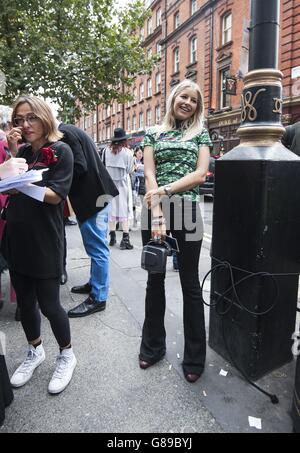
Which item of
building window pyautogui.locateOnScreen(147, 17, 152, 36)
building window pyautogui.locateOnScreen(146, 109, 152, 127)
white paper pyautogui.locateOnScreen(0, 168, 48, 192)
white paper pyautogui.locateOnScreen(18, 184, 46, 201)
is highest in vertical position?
building window pyautogui.locateOnScreen(147, 17, 152, 36)

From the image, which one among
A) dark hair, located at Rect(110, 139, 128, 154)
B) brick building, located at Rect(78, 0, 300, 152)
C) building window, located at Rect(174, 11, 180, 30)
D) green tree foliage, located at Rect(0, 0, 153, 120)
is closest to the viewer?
dark hair, located at Rect(110, 139, 128, 154)

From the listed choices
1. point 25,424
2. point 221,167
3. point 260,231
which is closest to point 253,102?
point 221,167

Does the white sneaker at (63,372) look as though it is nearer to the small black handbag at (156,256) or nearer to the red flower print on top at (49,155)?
the small black handbag at (156,256)

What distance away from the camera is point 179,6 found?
26.9m

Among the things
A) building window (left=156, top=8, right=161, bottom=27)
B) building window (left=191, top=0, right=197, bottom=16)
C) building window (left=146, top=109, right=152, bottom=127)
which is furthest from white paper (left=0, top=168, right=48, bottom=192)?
building window (left=156, top=8, right=161, bottom=27)

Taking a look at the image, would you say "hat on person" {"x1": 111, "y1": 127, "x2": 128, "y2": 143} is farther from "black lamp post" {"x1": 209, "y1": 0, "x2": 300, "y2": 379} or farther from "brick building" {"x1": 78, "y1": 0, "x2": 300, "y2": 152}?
"brick building" {"x1": 78, "y1": 0, "x2": 300, "y2": 152}

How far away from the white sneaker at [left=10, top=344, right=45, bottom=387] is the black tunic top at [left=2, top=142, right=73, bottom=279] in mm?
670

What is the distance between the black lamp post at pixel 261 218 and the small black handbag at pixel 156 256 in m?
0.49

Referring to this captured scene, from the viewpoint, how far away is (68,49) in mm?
10891

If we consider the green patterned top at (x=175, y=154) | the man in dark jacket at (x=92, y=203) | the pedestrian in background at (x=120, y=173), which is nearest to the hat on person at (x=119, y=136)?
the pedestrian in background at (x=120, y=173)

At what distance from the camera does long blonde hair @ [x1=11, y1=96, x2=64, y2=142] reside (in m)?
2.02

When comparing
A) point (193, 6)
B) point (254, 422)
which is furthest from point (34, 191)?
point (193, 6)

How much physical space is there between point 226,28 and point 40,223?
23355 millimetres

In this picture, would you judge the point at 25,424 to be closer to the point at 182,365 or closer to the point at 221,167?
the point at 182,365
